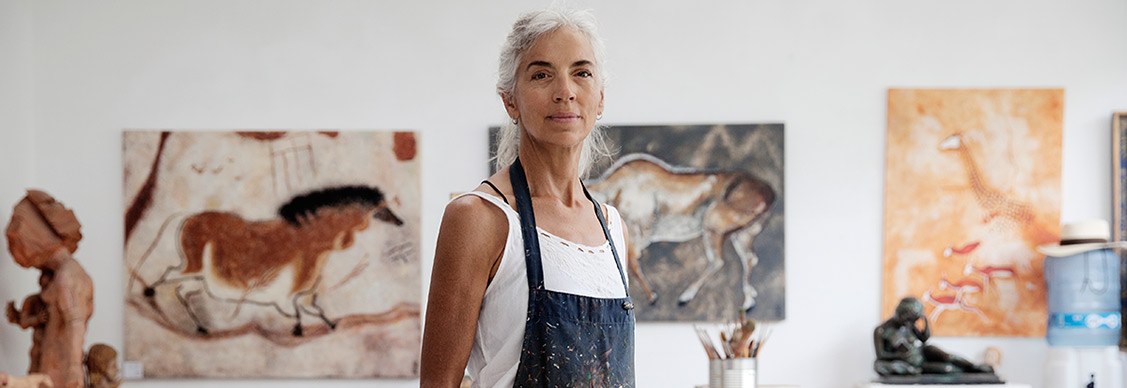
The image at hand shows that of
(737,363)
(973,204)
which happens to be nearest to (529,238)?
(737,363)

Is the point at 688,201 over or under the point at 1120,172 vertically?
under

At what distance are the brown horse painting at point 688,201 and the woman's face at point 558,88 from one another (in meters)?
3.45

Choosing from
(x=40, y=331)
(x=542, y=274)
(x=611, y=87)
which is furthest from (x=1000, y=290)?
(x=40, y=331)

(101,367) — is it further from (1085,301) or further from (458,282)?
(1085,301)

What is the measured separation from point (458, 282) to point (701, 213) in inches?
144

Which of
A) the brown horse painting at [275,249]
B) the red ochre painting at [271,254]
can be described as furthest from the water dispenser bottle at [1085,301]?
the brown horse painting at [275,249]

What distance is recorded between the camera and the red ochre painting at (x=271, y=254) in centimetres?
489

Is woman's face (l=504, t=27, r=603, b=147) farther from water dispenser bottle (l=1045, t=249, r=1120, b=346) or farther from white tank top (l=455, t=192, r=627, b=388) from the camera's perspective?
water dispenser bottle (l=1045, t=249, r=1120, b=346)

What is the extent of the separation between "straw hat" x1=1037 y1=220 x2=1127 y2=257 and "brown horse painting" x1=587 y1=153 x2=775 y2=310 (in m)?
1.38

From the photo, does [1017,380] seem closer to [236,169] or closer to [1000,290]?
[1000,290]

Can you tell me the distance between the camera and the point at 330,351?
16.1 ft

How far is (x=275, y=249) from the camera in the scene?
4.89m

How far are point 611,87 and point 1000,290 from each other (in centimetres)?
219

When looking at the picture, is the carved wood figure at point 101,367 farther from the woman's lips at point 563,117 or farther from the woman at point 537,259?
the woman's lips at point 563,117
